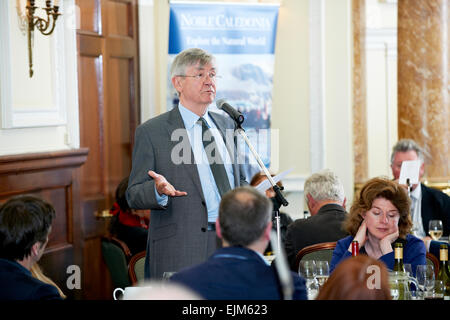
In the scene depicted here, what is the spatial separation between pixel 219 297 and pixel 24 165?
263 cm

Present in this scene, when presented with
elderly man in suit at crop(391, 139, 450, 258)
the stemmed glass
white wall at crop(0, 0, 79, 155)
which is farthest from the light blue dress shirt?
elderly man in suit at crop(391, 139, 450, 258)

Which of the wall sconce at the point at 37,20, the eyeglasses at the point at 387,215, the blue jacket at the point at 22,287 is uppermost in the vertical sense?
the wall sconce at the point at 37,20

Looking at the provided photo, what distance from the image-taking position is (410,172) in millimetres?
4926

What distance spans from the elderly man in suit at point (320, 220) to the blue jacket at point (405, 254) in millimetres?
462

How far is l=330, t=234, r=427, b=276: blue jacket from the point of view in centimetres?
337

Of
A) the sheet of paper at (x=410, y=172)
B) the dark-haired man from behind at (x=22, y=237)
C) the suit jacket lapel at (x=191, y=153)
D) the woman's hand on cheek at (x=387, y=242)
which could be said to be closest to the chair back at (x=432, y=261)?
the woman's hand on cheek at (x=387, y=242)

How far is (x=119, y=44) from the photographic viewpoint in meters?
6.01

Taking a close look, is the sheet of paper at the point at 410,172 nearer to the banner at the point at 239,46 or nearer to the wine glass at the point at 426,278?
the banner at the point at 239,46

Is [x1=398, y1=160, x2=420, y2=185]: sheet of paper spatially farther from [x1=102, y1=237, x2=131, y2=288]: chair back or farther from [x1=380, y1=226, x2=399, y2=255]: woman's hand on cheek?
[x1=102, y1=237, x2=131, y2=288]: chair back

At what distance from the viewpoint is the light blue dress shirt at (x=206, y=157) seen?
11.0 feet

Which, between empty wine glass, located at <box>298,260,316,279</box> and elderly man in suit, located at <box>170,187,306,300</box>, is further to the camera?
empty wine glass, located at <box>298,260,316,279</box>

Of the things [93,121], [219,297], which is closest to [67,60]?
[93,121]

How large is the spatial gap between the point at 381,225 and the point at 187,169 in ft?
3.19
